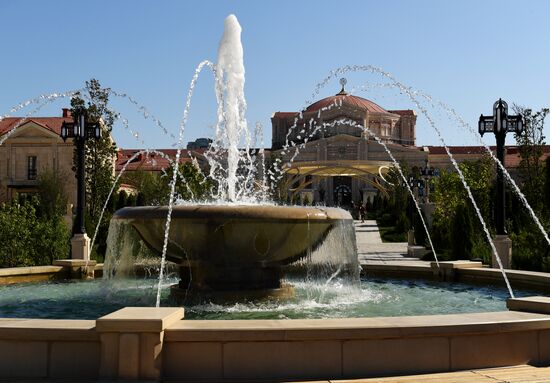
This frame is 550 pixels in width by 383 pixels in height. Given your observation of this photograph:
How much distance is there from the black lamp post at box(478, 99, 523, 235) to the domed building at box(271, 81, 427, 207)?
177ft

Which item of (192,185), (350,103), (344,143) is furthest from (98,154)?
(350,103)

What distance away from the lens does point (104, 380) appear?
17.1ft

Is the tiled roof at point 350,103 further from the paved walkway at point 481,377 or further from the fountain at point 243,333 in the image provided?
the paved walkway at point 481,377

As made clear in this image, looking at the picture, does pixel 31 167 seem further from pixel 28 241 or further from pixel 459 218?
pixel 459 218

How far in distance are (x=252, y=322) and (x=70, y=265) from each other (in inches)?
331

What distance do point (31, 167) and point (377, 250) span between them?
3627 cm

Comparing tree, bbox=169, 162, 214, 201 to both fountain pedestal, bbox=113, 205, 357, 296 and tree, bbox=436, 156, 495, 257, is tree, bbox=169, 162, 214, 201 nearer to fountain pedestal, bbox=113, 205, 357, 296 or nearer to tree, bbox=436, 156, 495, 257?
tree, bbox=436, 156, 495, 257

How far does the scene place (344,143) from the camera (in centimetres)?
8375

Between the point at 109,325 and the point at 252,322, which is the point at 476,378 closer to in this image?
the point at 252,322

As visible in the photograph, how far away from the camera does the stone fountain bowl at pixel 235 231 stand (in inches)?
332

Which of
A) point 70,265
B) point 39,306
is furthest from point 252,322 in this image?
point 70,265

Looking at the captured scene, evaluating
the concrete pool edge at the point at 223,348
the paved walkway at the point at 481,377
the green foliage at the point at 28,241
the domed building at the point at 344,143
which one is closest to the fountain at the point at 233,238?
the concrete pool edge at the point at 223,348

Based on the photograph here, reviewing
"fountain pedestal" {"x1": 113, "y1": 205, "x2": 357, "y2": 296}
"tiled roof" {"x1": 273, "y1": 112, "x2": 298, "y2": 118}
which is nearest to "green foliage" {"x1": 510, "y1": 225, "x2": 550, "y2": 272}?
"fountain pedestal" {"x1": 113, "y1": 205, "x2": 357, "y2": 296}

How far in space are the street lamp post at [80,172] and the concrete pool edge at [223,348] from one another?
9439 mm
